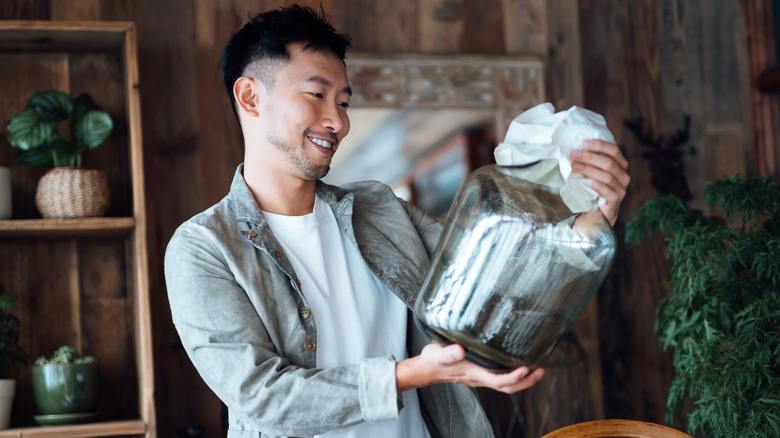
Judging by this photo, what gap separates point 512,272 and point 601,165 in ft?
0.69

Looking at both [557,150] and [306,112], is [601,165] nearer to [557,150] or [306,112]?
A: [557,150]

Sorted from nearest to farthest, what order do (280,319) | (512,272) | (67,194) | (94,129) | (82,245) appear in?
1. (512,272)
2. (280,319)
3. (67,194)
4. (94,129)
5. (82,245)

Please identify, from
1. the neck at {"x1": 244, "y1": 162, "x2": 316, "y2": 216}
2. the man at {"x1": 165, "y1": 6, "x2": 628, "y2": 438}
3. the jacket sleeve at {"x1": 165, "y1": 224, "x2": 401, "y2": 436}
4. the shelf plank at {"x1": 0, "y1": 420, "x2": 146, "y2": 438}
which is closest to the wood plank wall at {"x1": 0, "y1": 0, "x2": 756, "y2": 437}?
the shelf plank at {"x1": 0, "y1": 420, "x2": 146, "y2": 438}

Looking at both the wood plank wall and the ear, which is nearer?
the ear

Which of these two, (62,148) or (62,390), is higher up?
(62,148)

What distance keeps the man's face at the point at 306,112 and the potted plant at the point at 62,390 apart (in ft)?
3.62

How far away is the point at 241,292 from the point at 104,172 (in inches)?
54.8

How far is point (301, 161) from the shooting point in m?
1.51

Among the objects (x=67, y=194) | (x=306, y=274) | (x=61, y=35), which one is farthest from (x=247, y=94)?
(x=61, y=35)

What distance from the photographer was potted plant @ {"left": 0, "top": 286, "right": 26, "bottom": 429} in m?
2.21

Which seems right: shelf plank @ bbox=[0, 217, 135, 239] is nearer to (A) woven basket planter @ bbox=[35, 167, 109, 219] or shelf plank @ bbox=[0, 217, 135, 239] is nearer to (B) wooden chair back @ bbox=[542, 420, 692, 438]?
(A) woven basket planter @ bbox=[35, 167, 109, 219]

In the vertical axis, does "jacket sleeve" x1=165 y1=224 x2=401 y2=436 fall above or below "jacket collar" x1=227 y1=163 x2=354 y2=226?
below

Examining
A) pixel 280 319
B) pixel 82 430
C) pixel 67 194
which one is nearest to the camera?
pixel 280 319

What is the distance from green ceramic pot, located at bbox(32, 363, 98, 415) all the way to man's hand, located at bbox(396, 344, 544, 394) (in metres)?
1.41
